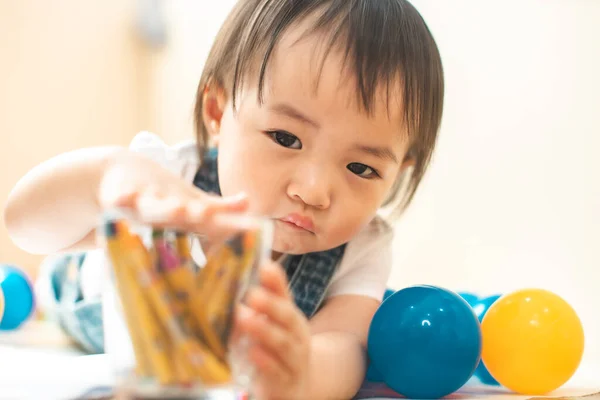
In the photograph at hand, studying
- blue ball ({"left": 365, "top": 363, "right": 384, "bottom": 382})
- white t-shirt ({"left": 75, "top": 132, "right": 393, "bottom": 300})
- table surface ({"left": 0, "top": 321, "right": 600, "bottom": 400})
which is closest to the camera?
table surface ({"left": 0, "top": 321, "right": 600, "bottom": 400})

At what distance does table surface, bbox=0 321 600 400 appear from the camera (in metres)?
0.69

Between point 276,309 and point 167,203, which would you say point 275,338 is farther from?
point 167,203

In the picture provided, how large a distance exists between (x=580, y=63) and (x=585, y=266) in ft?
1.52

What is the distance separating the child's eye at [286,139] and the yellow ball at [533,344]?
1.20ft

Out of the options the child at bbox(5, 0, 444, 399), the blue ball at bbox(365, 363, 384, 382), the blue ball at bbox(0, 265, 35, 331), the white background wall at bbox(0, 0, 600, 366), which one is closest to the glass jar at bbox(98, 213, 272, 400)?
the child at bbox(5, 0, 444, 399)

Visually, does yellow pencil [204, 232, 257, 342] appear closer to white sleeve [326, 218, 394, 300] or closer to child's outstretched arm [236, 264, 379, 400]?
child's outstretched arm [236, 264, 379, 400]

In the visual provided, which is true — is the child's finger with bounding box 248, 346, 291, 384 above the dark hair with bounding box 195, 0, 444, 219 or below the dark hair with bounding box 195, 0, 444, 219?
below

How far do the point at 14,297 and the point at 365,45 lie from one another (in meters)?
0.92

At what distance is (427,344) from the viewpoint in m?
0.82

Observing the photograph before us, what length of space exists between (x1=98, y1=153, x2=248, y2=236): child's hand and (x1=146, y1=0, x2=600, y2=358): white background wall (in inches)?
37.2

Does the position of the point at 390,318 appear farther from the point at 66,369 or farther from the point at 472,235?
the point at 472,235

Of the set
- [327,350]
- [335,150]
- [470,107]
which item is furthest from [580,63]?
[327,350]

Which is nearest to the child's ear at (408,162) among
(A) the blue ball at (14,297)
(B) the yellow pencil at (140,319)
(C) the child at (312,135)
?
(C) the child at (312,135)

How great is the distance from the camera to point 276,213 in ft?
2.78
